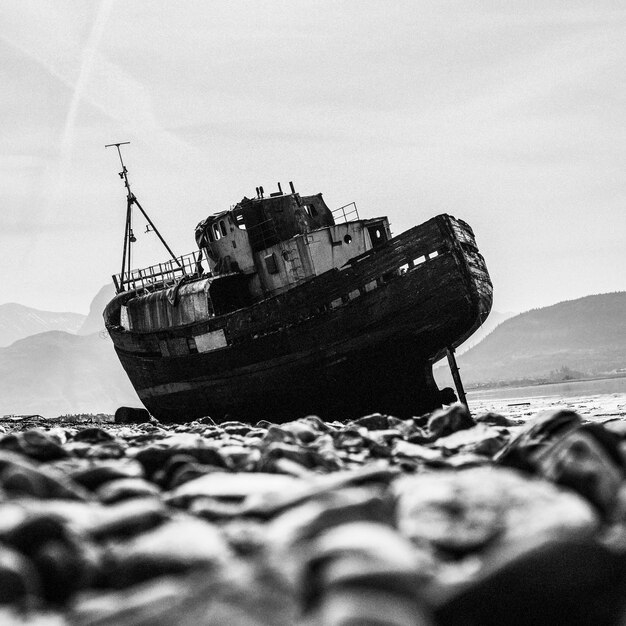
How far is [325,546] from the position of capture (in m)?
1.93

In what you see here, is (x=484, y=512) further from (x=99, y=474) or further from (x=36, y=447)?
(x=36, y=447)

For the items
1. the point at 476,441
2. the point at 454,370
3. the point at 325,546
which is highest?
the point at 325,546

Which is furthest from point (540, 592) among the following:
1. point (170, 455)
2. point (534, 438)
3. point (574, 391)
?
point (574, 391)

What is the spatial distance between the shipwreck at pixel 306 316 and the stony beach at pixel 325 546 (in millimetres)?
12815

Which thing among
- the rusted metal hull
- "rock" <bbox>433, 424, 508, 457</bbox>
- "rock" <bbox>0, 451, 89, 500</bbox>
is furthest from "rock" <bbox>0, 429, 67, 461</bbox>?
the rusted metal hull

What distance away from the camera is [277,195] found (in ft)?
67.6

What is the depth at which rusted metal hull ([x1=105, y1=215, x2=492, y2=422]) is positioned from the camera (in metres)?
15.9

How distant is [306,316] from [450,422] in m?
11.4

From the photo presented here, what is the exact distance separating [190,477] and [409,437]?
2.57 m

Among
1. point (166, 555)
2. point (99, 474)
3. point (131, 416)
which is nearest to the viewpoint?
point (166, 555)

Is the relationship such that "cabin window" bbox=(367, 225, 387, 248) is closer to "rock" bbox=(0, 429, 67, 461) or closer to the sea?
the sea

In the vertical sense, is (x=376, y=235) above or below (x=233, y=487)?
above

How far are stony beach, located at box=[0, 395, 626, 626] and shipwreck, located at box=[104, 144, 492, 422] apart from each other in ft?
42.0

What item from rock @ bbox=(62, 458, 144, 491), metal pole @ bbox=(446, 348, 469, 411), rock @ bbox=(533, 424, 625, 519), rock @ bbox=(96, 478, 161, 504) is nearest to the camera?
rock @ bbox=(533, 424, 625, 519)
